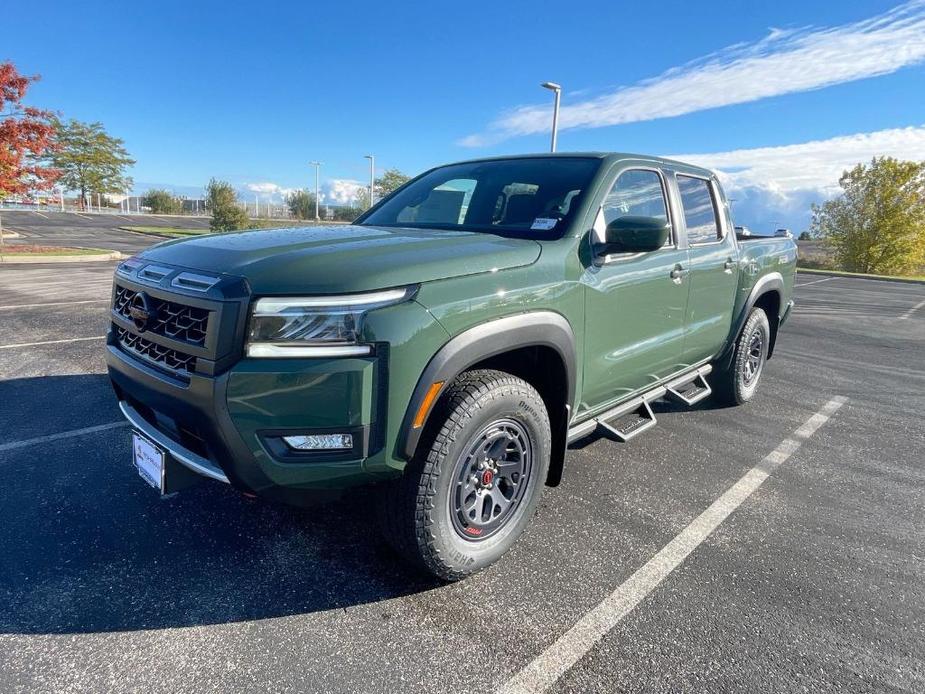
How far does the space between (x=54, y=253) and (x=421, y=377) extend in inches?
711

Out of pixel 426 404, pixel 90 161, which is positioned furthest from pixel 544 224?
pixel 90 161

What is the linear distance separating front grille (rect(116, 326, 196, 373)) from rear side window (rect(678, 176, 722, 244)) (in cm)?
309

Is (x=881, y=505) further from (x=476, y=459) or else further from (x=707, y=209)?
(x=476, y=459)

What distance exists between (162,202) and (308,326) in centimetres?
6323

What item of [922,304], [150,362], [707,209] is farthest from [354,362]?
[922,304]

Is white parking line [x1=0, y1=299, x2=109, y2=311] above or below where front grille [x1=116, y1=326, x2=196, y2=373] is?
below

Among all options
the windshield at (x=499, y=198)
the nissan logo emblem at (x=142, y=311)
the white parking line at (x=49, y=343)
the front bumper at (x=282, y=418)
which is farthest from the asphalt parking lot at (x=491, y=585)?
the white parking line at (x=49, y=343)

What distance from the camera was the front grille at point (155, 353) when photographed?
82.7 inches

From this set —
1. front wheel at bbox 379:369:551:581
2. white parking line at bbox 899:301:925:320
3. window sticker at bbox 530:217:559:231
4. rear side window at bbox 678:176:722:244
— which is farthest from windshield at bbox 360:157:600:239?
white parking line at bbox 899:301:925:320

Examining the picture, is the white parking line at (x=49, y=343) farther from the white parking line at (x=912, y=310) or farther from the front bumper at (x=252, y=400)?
the white parking line at (x=912, y=310)

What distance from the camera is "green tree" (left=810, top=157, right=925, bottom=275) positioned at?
91.0 ft

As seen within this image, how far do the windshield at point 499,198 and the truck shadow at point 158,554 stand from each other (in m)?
1.60

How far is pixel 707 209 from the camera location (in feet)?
13.7

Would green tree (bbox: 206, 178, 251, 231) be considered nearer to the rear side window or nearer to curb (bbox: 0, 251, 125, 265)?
curb (bbox: 0, 251, 125, 265)
